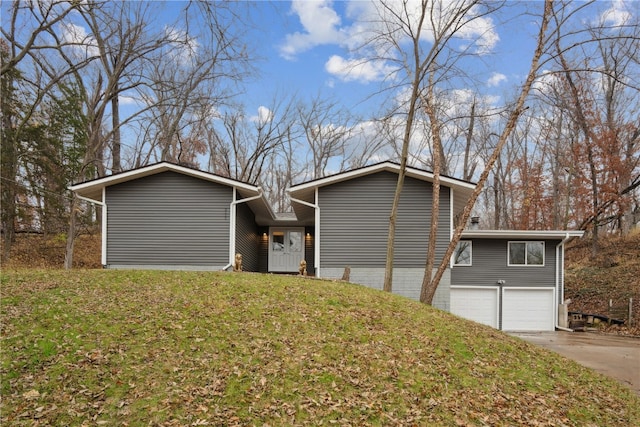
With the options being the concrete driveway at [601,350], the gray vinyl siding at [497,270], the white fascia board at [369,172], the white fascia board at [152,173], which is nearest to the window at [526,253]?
the gray vinyl siding at [497,270]

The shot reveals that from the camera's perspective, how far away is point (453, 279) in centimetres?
1669

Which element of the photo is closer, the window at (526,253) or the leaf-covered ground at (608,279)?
the leaf-covered ground at (608,279)

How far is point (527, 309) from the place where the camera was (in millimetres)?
16500

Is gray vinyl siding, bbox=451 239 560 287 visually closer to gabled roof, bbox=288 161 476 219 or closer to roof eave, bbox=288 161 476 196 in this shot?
gabled roof, bbox=288 161 476 219

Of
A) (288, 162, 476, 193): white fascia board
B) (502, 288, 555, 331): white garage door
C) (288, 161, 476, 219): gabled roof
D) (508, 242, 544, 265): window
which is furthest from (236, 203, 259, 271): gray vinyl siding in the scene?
(508, 242, 544, 265): window

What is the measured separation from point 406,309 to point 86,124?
1840 centimetres

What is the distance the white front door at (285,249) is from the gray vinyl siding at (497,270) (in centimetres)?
676

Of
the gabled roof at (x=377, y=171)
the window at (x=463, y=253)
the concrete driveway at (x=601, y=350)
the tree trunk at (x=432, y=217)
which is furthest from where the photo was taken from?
the window at (x=463, y=253)

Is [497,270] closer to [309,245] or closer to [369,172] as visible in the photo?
[369,172]

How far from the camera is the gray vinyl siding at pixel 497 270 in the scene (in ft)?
54.1

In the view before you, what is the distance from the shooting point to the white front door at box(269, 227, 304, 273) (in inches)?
728

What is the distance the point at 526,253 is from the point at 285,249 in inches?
402

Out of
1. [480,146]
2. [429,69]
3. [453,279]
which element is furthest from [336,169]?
[429,69]

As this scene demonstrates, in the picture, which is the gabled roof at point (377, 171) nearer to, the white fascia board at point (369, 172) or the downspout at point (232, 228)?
the white fascia board at point (369, 172)
